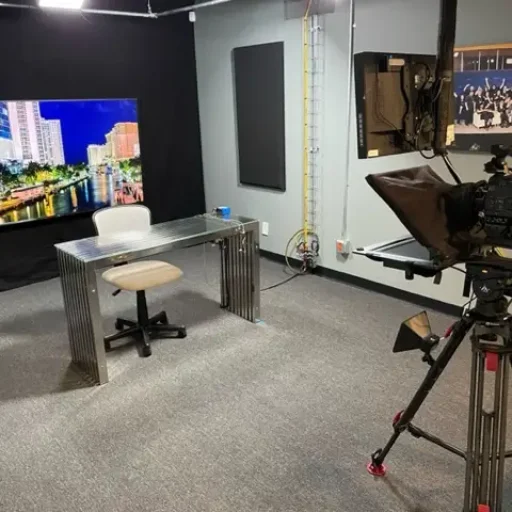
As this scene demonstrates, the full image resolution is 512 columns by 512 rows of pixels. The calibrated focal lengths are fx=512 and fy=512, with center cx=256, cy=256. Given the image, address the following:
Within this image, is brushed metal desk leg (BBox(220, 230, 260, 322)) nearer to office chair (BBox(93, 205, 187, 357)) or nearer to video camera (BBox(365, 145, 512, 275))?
office chair (BBox(93, 205, 187, 357))

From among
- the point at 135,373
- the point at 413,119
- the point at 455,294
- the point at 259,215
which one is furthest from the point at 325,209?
the point at 413,119

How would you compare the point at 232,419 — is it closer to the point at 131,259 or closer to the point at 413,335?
the point at 131,259

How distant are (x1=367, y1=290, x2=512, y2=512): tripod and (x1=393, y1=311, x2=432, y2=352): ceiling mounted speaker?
8 centimetres

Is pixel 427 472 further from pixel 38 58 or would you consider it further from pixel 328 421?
pixel 38 58

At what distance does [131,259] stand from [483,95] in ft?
7.36

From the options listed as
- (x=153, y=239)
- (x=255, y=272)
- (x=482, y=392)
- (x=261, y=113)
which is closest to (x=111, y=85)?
(x=261, y=113)

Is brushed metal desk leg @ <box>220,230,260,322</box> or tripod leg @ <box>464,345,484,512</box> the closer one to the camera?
tripod leg @ <box>464,345,484,512</box>

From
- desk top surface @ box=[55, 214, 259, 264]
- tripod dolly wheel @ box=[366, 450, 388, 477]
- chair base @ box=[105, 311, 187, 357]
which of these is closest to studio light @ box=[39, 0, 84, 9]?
desk top surface @ box=[55, 214, 259, 264]

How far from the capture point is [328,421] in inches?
95.1

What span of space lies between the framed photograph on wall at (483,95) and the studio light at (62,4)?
296 cm

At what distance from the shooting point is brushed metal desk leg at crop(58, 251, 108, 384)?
265cm

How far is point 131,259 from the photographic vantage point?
283 cm

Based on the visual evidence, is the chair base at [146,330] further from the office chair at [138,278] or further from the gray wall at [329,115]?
the gray wall at [329,115]

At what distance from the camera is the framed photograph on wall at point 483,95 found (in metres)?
2.91
